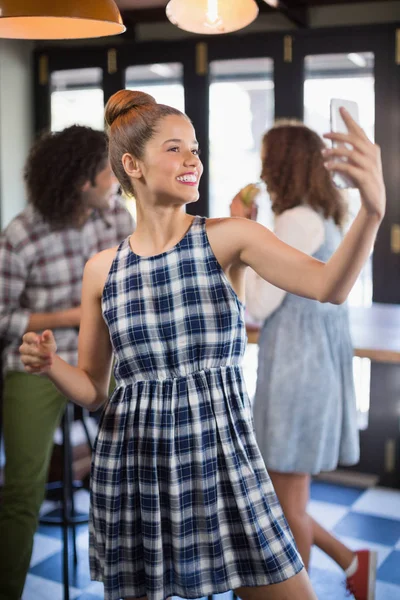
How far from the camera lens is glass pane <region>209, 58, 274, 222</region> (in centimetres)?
395

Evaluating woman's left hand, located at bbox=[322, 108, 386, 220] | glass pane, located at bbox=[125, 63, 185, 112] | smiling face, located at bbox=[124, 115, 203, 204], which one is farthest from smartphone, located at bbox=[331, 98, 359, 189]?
glass pane, located at bbox=[125, 63, 185, 112]

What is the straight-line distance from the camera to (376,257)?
12.3 feet

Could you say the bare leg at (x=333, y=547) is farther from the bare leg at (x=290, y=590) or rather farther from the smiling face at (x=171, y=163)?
the smiling face at (x=171, y=163)

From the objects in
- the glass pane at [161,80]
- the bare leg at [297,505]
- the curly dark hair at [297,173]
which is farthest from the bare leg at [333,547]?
the glass pane at [161,80]

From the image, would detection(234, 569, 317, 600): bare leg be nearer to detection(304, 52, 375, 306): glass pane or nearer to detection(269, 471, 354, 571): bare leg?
detection(269, 471, 354, 571): bare leg

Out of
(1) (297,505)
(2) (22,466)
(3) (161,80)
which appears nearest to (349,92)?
(3) (161,80)

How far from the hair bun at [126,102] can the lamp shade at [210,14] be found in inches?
20.2

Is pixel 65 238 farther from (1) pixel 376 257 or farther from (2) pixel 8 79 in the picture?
(2) pixel 8 79

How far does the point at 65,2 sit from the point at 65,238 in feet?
2.90

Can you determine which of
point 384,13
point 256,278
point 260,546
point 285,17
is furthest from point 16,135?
point 260,546

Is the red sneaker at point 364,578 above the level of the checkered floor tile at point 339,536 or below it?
above

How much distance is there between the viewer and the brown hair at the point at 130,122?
1.46 m

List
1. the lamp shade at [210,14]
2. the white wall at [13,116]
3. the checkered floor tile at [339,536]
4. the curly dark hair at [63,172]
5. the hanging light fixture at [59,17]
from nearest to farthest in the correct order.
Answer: the hanging light fixture at [59,17] < the lamp shade at [210,14] < the curly dark hair at [63,172] < the checkered floor tile at [339,536] < the white wall at [13,116]

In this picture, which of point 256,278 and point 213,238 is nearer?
point 213,238
